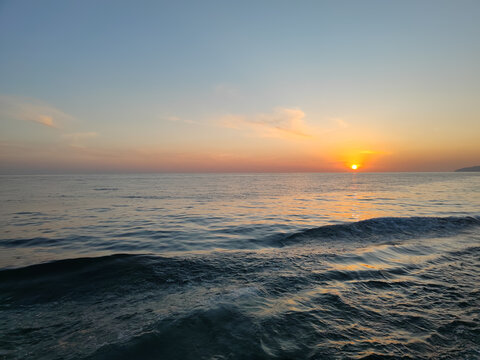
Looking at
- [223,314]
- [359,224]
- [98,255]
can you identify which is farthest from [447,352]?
[359,224]

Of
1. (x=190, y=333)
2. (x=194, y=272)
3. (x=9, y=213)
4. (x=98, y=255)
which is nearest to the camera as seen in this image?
(x=190, y=333)

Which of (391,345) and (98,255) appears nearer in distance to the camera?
(391,345)

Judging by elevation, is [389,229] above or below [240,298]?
below

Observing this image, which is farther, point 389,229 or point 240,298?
point 389,229

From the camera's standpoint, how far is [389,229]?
50.5ft

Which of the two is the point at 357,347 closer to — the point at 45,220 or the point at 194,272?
the point at 194,272

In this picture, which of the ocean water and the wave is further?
the wave

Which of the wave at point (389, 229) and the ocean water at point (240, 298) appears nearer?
the ocean water at point (240, 298)

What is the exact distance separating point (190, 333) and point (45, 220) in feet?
62.6

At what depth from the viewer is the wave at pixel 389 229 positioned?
13445 mm

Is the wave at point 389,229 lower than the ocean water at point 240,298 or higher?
lower

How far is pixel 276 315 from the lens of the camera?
5395 millimetres

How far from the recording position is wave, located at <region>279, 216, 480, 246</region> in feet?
44.1

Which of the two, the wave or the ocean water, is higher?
the ocean water
